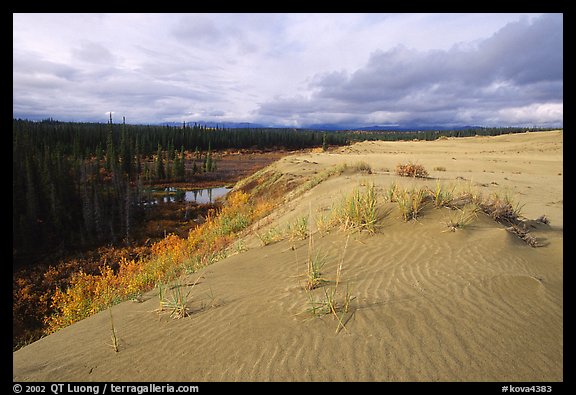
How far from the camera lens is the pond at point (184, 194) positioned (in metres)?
37.0

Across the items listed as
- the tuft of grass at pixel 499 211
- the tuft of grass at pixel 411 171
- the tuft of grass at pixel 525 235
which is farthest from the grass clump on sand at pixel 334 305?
the tuft of grass at pixel 411 171

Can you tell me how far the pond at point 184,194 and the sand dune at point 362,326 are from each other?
32.4 meters

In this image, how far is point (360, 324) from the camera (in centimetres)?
325

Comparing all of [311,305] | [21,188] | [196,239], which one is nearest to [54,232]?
[21,188]

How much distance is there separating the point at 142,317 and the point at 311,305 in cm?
219

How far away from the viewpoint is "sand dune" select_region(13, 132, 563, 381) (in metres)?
2.78

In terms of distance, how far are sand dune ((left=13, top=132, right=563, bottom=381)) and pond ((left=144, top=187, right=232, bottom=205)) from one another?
32.4 metres

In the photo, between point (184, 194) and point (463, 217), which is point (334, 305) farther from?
point (184, 194)

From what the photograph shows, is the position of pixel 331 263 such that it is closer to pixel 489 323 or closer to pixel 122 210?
pixel 489 323

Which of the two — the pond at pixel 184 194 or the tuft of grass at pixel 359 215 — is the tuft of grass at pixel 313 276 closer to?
the tuft of grass at pixel 359 215

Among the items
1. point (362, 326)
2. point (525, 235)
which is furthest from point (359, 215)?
point (362, 326)

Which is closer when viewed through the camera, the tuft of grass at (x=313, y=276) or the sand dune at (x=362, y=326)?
the sand dune at (x=362, y=326)

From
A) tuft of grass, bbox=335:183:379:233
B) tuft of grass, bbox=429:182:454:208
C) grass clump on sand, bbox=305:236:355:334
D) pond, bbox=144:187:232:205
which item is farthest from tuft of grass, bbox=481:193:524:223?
pond, bbox=144:187:232:205

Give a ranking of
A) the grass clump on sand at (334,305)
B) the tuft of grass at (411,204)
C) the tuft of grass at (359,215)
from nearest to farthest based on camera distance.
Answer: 1. the grass clump on sand at (334,305)
2. the tuft of grass at (359,215)
3. the tuft of grass at (411,204)
